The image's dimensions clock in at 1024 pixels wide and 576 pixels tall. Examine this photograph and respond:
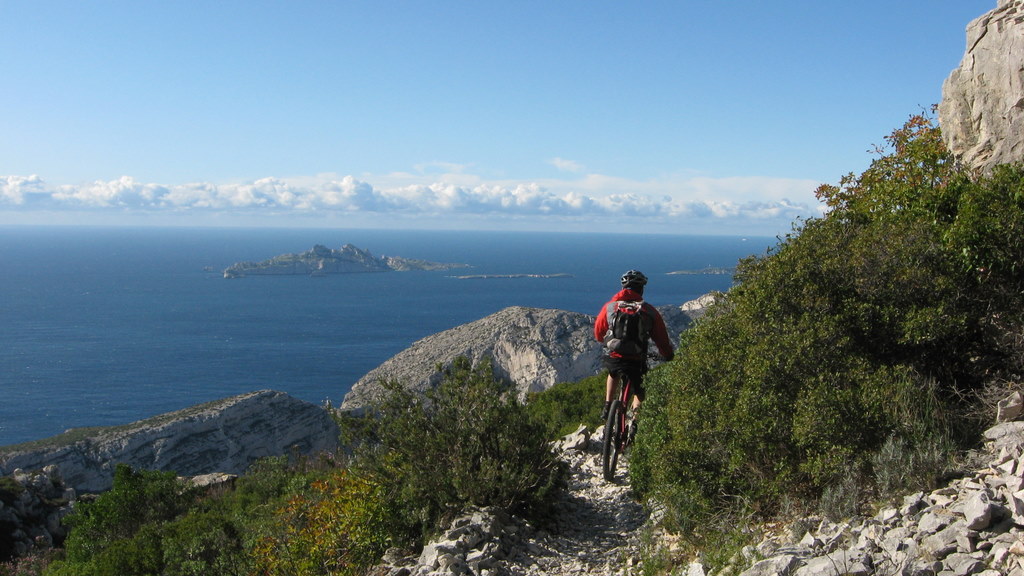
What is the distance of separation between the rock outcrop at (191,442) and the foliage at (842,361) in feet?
151

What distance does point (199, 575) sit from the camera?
8.91 m

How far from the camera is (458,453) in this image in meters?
7.42

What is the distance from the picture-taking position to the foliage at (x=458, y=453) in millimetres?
7136

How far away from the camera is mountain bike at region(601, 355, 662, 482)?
8398mm

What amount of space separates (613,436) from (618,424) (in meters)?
0.26

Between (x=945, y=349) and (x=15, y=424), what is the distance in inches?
3209

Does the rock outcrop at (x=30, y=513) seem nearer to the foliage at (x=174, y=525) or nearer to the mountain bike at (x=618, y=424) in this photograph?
the foliage at (x=174, y=525)

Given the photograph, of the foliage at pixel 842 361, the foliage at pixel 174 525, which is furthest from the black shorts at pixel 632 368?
the foliage at pixel 174 525

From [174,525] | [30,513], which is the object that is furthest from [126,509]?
[30,513]

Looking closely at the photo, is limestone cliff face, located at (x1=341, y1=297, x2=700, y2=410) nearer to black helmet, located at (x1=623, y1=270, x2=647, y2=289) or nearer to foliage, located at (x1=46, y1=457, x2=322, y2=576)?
foliage, located at (x1=46, y1=457, x2=322, y2=576)

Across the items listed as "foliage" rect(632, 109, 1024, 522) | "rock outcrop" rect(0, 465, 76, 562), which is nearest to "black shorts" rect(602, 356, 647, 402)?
"foliage" rect(632, 109, 1024, 522)

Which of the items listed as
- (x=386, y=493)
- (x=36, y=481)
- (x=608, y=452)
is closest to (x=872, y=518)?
(x=608, y=452)

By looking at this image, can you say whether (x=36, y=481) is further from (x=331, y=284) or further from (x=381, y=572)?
(x=331, y=284)

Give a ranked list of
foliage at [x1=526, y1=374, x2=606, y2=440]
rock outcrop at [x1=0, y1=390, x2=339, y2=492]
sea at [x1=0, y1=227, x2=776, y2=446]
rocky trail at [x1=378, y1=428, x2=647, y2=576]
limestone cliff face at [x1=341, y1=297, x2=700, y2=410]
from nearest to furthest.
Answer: rocky trail at [x1=378, y1=428, x2=647, y2=576] → foliage at [x1=526, y1=374, x2=606, y2=440] → rock outcrop at [x1=0, y1=390, x2=339, y2=492] → limestone cliff face at [x1=341, y1=297, x2=700, y2=410] → sea at [x1=0, y1=227, x2=776, y2=446]
